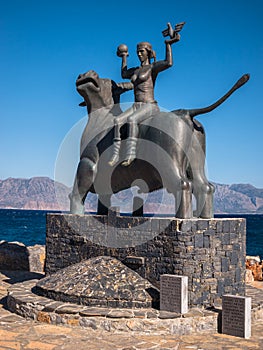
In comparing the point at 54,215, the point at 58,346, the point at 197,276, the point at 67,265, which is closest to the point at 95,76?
the point at 54,215

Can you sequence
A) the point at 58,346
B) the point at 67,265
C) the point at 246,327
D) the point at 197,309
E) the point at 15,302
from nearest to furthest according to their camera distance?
the point at 58,346 < the point at 246,327 < the point at 197,309 < the point at 15,302 < the point at 67,265

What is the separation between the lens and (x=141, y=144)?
9.73 metres

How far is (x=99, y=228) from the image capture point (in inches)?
385

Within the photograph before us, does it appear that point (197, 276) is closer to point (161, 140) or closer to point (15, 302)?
point (161, 140)

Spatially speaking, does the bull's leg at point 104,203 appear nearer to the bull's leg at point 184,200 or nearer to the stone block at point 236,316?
the bull's leg at point 184,200

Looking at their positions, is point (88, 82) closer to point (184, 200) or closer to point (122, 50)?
point (122, 50)

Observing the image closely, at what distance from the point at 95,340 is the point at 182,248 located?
2224mm

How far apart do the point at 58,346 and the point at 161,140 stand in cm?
439

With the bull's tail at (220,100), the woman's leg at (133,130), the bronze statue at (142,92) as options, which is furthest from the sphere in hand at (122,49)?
the bull's tail at (220,100)

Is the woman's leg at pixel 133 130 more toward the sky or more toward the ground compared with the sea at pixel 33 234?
more toward the sky

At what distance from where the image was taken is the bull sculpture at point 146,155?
9.24m

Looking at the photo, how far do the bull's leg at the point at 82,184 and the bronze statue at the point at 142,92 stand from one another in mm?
807

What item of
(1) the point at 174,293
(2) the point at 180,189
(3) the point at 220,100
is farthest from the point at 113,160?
(1) the point at 174,293

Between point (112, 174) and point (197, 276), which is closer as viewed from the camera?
point (197, 276)
